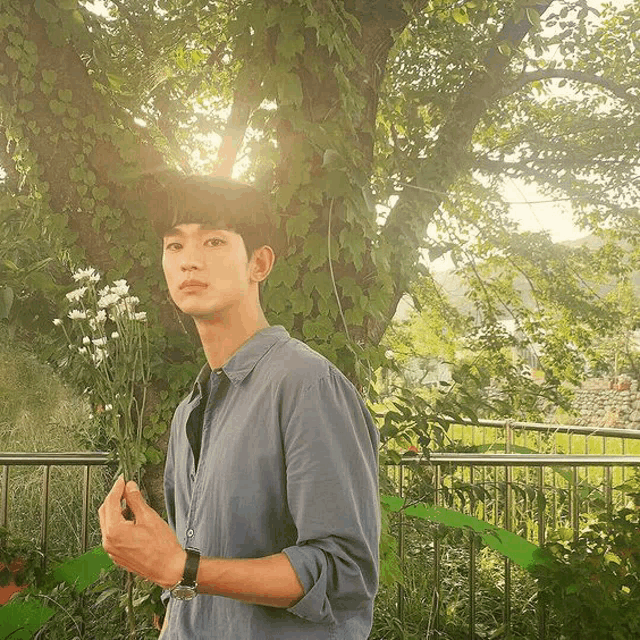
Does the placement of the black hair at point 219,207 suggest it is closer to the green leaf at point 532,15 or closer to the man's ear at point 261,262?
the man's ear at point 261,262

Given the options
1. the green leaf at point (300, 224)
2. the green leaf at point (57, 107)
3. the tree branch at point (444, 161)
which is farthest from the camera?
the tree branch at point (444, 161)

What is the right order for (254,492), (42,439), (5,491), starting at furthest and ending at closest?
(42,439) < (5,491) < (254,492)

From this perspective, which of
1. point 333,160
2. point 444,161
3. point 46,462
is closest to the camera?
point 333,160

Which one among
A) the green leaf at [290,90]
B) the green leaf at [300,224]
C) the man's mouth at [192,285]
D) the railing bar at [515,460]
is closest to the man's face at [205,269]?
the man's mouth at [192,285]

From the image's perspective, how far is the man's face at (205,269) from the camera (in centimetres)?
170

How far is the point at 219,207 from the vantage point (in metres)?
1.78

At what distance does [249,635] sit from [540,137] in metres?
10.4

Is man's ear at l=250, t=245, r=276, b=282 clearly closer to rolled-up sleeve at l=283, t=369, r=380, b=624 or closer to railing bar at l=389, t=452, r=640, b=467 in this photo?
rolled-up sleeve at l=283, t=369, r=380, b=624

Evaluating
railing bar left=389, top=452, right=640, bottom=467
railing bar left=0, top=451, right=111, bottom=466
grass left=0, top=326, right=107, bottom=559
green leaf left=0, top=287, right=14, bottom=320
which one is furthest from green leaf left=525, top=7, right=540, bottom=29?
grass left=0, top=326, right=107, bottom=559

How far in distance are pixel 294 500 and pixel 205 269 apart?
544 millimetres

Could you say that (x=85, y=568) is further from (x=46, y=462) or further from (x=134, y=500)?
(x=134, y=500)

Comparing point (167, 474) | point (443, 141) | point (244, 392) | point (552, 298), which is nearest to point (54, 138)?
point (167, 474)

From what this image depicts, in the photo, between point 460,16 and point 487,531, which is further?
point 460,16

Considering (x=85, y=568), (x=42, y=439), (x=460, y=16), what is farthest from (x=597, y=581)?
(x=42, y=439)
